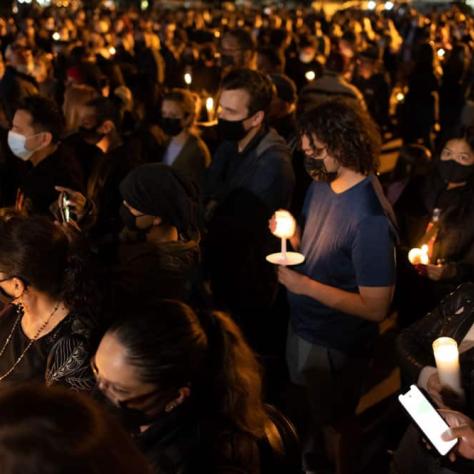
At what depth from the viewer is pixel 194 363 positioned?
1963 mm

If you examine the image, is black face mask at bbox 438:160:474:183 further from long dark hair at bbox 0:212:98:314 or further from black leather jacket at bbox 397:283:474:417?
long dark hair at bbox 0:212:98:314

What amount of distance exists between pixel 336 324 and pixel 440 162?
5.40 feet

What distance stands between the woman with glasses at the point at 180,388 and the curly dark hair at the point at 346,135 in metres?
1.33

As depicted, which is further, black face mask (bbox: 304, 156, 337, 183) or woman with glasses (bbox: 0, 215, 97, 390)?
black face mask (bbox: 304, 156, 337, 183)

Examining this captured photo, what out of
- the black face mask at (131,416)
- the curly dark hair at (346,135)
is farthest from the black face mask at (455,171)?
the black face mask at (131,416)

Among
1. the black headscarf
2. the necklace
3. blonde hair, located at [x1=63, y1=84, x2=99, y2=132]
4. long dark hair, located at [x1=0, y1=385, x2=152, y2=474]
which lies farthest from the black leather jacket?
blonde hair, located at [x1=63, y1=84, x2=99, y2=132]

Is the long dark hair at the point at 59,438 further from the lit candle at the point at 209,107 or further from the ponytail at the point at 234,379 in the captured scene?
the lit candle at the point at 209,107

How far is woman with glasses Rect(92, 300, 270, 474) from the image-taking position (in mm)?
1881

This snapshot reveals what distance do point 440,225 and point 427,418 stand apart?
6.59 ft

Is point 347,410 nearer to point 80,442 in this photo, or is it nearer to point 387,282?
point 387,282

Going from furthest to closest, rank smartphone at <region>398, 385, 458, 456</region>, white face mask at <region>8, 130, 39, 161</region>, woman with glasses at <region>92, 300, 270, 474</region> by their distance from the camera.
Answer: white face mask at <region>8, 130, 39, 161</region>, smartphone at <region>398, 385, 458, 456</region>, woman with glasses at <region>92, 300, 270, 474</region>

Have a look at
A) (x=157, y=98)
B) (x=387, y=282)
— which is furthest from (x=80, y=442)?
(x=157, y=98)

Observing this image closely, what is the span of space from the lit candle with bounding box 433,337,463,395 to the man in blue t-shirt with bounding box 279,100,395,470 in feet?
2.72

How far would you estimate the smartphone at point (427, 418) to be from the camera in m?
2.13
